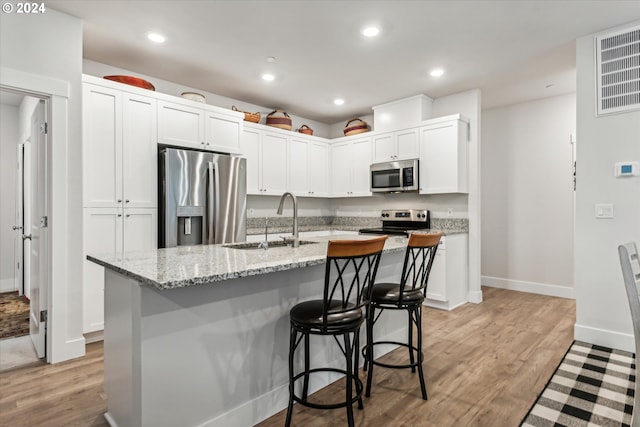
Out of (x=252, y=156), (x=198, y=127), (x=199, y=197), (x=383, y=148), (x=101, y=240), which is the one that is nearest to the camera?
(x=101, y=240)

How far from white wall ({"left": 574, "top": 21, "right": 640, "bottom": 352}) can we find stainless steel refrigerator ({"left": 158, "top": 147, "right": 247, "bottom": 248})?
3388mm

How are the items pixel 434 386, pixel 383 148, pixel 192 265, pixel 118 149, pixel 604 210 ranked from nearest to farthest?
pixel 192 265, pixel 434 386, pixel 604 210, pixel 118 149, pixel 383 148

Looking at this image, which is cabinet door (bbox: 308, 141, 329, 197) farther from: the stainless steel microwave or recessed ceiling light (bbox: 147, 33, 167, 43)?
recessed ceiling light (bbox: 147, 33, 167, 43)

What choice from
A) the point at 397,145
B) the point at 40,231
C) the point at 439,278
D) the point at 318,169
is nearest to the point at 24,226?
the point at 40,231

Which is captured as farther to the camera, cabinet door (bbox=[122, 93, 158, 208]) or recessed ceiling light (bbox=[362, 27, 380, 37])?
cabinet door (bbox=[122, 93, 158, 208])

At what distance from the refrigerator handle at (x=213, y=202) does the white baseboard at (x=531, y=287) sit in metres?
4.13

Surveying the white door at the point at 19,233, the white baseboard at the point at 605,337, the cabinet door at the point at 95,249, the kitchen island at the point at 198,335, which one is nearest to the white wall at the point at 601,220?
the white baseboard at the point at 605,337

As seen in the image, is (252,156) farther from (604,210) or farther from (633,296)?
(633,296)

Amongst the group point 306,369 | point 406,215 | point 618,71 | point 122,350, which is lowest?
point 306,369

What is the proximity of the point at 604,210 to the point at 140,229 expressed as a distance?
4.19 meters

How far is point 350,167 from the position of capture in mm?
5469

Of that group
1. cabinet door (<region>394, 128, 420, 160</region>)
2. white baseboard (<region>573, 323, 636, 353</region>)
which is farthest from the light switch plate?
cabinet door (<region>394, 128, 420, 160</region>)

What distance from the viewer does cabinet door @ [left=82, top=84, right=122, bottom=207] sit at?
3.03m

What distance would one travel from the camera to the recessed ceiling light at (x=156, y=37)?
303 cm
